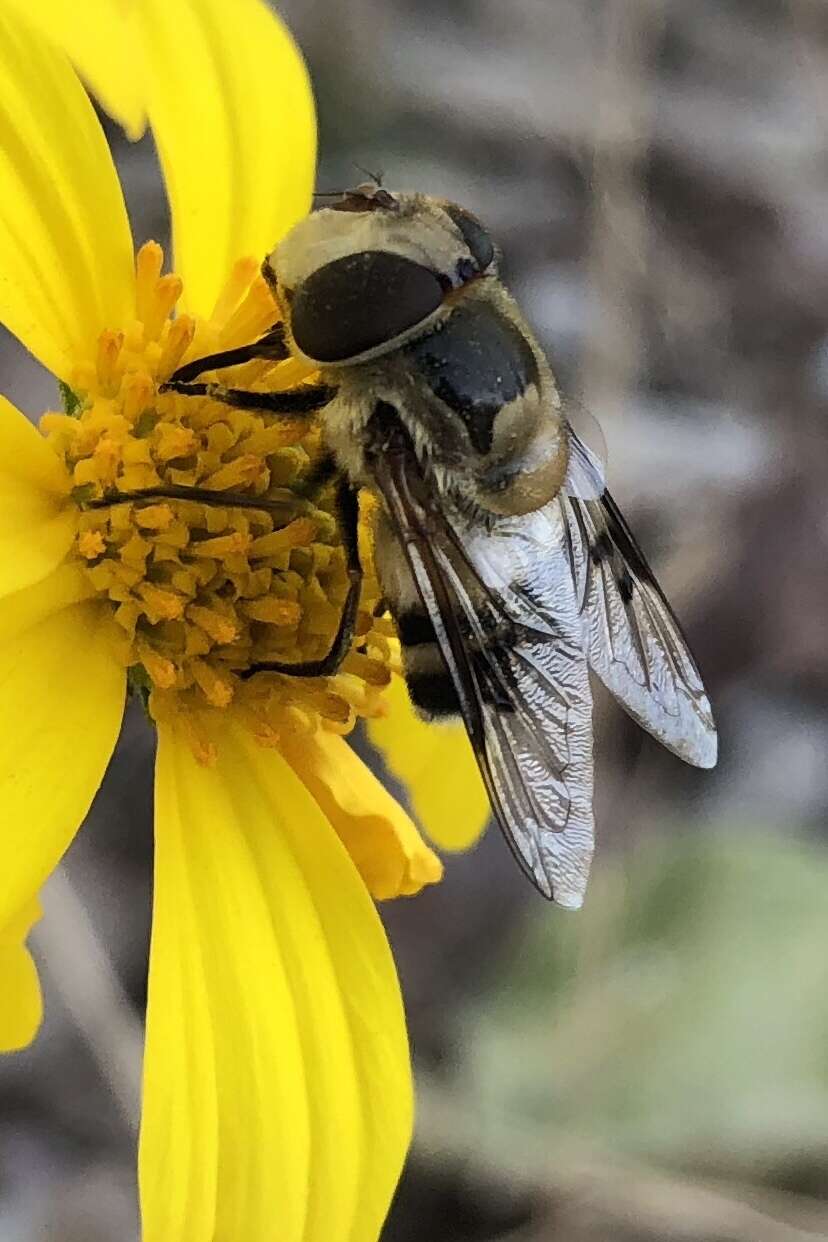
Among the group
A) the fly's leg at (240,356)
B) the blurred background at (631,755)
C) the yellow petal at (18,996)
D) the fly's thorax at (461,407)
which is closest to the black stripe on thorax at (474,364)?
the fly's thorax at (461,407)

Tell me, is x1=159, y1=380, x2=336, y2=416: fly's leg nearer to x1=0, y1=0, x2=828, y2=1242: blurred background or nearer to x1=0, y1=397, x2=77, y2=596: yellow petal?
x1=0, y1=397, x2=77, y2=596: yellow petal

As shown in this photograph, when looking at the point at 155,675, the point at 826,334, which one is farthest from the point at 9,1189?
the point at 826,334

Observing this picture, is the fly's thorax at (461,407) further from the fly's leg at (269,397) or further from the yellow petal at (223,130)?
the yellow petal at (223,130)

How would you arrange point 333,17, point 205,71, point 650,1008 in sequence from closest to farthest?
point 205,71, point 650,1008, point 333,17

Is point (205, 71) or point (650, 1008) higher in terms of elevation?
point (205, 71)

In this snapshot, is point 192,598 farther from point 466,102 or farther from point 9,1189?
point 466,102

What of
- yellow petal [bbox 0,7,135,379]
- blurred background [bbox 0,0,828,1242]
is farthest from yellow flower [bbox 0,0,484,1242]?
blurred background [bbox 0,0,828,1242]
